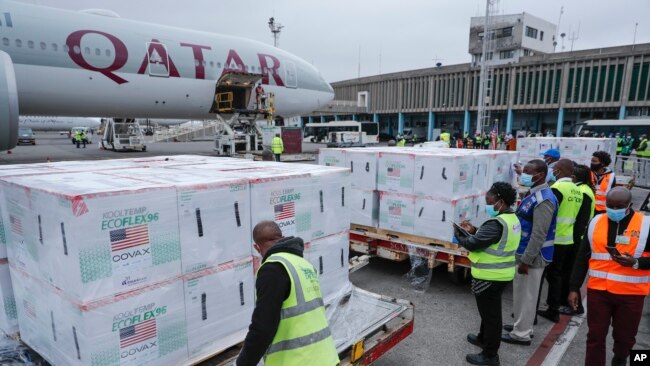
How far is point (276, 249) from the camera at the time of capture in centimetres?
247

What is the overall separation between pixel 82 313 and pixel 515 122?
51.9 m

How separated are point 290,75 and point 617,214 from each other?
20.4m

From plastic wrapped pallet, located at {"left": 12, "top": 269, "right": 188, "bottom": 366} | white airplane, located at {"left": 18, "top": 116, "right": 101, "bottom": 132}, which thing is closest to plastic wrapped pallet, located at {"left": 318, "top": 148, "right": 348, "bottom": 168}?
plastic wrapped pallet, located at {"left": 12, "top": 269, "right": 188, "bottom": 366}

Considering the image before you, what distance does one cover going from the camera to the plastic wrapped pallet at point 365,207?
7023 mm

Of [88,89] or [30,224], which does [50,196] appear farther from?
[88,89]

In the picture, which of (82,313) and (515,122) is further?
(515,122)

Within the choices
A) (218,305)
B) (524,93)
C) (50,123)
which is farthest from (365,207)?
(50,123)

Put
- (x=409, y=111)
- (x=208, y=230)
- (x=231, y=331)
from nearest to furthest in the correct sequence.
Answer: (x=208, y=230)
(x=231, y=331)
(x=409, y=111)

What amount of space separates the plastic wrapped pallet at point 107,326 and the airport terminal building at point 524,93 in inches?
1591

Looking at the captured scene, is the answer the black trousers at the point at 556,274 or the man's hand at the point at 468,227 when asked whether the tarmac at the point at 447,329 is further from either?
the man's hand at the point at 468,227

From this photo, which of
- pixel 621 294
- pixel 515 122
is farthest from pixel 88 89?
pixel 515 122

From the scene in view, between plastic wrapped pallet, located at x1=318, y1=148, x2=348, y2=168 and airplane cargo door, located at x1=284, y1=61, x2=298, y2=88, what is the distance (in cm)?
1558

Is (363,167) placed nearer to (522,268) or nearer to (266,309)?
(522,268)

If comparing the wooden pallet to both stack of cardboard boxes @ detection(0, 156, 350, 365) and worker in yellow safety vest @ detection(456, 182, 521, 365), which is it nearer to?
worker in yellow safety vest @ detection(456, 182, 521, 365)
